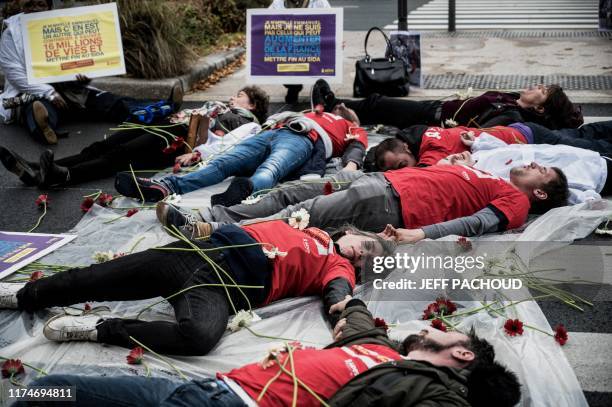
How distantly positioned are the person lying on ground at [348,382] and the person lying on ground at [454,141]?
8.83 ft

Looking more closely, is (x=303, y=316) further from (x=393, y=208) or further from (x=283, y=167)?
(x=283, y=167)

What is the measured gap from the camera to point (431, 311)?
4102mm

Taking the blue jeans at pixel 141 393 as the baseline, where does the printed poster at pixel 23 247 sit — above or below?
below

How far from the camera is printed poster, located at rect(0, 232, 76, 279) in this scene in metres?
4.68

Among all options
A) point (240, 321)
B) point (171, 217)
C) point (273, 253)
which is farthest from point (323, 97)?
point (240, 321)

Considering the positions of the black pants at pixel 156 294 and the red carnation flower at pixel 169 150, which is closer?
the black pants at pixel 156 294

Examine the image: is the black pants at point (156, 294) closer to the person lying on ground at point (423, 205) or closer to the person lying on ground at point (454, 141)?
the person lying on ground at point (423, 205)

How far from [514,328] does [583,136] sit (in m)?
3.01

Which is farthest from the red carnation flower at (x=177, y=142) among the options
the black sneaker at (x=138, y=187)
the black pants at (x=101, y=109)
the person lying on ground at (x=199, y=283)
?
the person lying on ground at (x=199, y=283)

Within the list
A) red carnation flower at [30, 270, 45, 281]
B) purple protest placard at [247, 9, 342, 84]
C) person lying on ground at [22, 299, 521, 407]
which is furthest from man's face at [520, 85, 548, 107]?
red carnation flower at [30, 270, 45, 281]

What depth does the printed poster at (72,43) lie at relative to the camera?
7.77 metres

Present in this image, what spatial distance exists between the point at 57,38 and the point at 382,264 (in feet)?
16.4

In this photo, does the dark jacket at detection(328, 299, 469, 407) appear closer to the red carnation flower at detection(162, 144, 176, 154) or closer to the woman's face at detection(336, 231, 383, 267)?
the woman's face at detection(336, 231, 383, 267)

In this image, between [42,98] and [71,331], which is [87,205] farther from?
[42,98]
